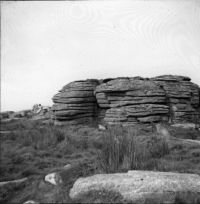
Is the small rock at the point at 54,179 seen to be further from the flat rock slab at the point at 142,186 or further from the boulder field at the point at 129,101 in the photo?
the boulder field at the point at 129,101

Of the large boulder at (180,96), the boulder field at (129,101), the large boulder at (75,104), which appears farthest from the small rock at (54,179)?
the large boulder at (180,96)

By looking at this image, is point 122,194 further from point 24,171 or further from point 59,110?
point 59,110

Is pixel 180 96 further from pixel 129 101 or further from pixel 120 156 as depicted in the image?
pixel 120 156

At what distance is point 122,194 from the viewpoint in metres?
4.34

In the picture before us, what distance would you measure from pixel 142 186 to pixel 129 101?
2238cm

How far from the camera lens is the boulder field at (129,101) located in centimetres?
2555

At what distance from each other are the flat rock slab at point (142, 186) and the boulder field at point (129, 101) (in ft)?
66.4

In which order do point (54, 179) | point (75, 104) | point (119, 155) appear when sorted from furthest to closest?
point (75, 104), point (119, 155), point (54, 179)

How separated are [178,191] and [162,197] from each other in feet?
1.78

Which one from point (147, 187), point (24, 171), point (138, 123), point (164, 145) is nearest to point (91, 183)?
point (147, 187)

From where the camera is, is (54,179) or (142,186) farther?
(54,179)

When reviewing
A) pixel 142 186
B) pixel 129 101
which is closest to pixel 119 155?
pixel 142 186

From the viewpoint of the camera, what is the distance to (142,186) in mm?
4438

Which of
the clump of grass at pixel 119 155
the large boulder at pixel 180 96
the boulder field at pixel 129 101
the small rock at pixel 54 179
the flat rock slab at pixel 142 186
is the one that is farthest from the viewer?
the large boulder at pixel 180 96
